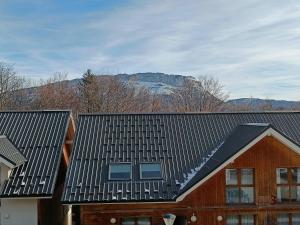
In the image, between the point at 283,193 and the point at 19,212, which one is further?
the point at 283,193

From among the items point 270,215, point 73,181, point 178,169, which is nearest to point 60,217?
point 73,181

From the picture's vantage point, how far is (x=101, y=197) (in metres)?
18.4

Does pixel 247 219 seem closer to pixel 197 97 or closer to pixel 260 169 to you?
A: pixel 260 169

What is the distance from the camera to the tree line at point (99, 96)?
6069 cm

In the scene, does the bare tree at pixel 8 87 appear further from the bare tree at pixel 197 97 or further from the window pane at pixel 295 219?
the window pane at pixel 295 219

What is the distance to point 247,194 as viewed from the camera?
19.4 meters

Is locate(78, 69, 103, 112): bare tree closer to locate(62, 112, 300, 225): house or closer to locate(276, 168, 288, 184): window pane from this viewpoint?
locate(62, 112, 300, 225): house

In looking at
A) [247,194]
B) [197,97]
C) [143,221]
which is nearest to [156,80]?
[197,97]

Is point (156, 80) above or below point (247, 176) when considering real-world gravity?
above

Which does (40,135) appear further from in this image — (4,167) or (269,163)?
(269,163)

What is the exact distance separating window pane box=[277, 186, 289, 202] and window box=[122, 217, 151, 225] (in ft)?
18.4

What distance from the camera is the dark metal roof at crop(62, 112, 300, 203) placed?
741 inches

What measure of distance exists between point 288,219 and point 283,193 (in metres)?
1.11

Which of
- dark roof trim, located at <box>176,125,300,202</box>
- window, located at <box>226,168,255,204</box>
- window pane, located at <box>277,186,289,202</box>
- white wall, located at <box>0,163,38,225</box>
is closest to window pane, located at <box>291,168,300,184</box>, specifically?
window pane, located at <box>277,186,289,202</box>
